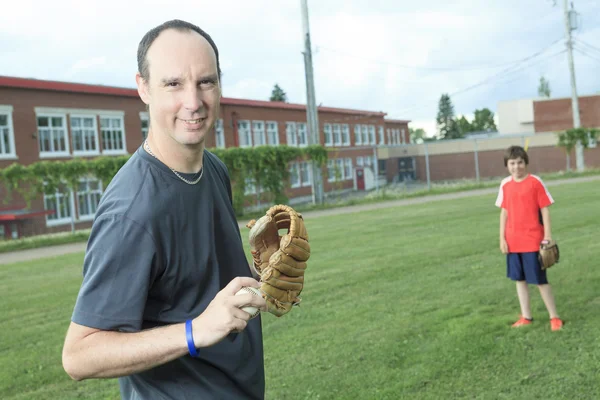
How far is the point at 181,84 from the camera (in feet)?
6.88

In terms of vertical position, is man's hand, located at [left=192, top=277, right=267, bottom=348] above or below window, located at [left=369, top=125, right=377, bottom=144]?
below

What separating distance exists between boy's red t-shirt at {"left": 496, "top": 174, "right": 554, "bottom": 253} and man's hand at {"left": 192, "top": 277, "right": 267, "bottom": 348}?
5.73 m

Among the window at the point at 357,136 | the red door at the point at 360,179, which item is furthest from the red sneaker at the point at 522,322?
the window at the point at 357,136

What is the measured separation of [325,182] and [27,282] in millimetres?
37246

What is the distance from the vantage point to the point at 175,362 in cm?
213

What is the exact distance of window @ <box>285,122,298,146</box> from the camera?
4941cm

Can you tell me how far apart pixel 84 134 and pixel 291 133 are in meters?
20.0

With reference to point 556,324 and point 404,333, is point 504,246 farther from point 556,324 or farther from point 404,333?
point 404,333

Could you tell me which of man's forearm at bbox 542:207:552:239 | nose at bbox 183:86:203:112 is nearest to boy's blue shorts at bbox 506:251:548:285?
man's forearm at bbox 542:207:552:239

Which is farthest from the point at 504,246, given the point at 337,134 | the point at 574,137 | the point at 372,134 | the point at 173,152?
the point at 372,134

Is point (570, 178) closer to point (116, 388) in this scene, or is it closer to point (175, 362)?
point (116, 388)

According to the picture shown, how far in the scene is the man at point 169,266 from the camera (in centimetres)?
193

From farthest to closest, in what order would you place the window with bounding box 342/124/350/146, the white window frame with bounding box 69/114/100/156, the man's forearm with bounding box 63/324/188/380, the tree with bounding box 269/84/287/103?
the tree with bounding box 269/84/287/103 < the window with bounding box 342/124/350/146 < the white window frame with bounding box 69/114/100/156 < the man's forearm with bounding box 63/324/188/380

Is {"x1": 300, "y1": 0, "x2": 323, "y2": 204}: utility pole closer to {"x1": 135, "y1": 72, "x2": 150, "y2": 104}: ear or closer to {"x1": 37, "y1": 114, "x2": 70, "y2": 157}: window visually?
{"x1": 37, "y1": 114, "x2": 70, "y2": 157}: window
